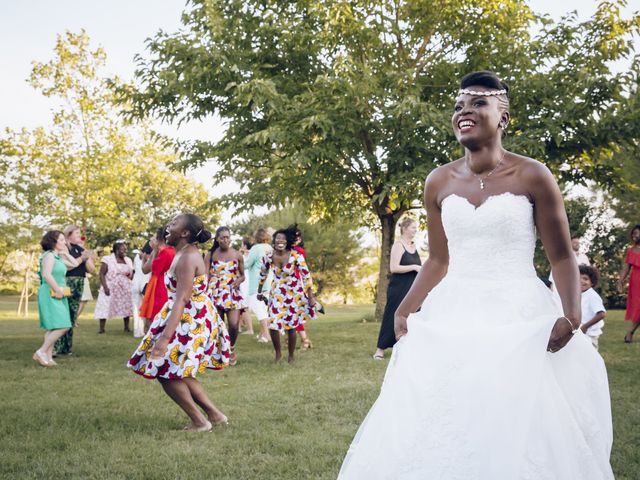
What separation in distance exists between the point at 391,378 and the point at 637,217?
26082 millimetres

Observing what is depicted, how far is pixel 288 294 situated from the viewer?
10.5 m

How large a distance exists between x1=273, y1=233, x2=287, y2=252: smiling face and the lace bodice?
→ 24.7ft

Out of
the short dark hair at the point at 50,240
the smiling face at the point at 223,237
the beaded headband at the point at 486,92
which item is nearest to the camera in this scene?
the beaded headband at the point at 486,92

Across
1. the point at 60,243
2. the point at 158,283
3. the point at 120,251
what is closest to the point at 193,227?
the point at 158,283

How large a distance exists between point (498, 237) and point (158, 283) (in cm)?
826

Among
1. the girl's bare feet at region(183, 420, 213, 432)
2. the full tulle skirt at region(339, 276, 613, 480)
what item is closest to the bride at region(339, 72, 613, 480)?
the full tulle skirt at region(339, 276, 613, 480)

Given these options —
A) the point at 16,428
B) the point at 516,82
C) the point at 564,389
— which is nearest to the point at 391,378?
the point at 564,389

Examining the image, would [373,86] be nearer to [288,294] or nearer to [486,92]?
[288,294]

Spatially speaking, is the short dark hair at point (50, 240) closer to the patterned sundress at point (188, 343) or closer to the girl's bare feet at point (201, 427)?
the patterned sundress at point (188, 343)

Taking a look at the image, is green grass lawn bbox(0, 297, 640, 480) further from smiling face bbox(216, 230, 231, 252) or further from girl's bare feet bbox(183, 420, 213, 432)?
smiling face bbox(216, 230, 231, 252)

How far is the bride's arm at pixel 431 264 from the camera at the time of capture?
11.6ft

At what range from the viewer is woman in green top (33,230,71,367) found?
10.2 m

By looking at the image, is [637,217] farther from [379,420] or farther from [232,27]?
[379,420]

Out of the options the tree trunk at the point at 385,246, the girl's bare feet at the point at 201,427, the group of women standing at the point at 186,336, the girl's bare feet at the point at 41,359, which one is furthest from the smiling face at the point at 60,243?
the tree trunk at the point at 385,246
